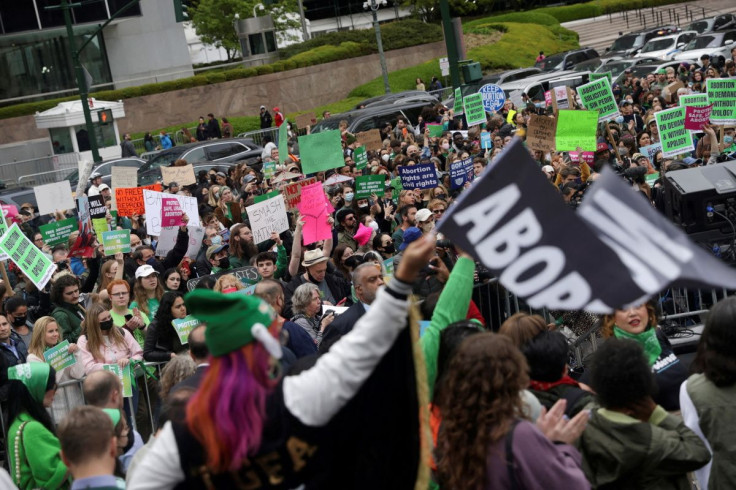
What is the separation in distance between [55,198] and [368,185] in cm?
693

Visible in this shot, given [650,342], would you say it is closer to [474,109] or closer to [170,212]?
[170,212]

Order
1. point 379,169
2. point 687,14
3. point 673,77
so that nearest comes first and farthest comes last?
point 379,169
point 673,77
point 687,14

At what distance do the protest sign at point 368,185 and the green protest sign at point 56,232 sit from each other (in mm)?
3802

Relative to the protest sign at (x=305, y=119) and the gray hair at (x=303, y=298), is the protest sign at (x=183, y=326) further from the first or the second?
the protest sign at (x=305, y=119)

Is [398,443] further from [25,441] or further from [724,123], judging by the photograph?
[724,123]

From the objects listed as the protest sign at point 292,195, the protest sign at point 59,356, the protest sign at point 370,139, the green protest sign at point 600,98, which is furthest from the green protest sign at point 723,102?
the protest sign at point 59,356

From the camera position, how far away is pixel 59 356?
7523 mm

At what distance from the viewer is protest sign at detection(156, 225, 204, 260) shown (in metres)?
11.9

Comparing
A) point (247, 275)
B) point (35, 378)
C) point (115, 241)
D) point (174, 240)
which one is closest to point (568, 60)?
point (174, 240)

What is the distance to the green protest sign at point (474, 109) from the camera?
18.3 m

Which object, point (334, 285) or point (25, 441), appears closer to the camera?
point (25, 441)

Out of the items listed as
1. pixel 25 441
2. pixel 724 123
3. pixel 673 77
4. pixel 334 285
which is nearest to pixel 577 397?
pixel 25 441

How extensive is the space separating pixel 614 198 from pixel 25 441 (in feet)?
11.5

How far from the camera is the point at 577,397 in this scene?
4.34m
